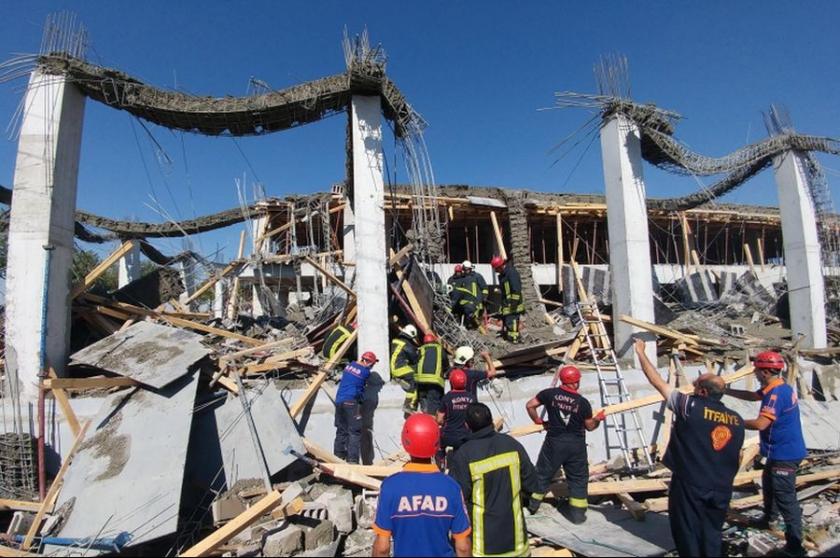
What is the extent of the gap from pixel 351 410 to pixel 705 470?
427cm

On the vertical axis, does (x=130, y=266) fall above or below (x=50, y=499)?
above

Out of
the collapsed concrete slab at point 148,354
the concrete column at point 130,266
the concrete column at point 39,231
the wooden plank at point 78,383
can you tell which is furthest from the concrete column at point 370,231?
the concrete column at point 130,266

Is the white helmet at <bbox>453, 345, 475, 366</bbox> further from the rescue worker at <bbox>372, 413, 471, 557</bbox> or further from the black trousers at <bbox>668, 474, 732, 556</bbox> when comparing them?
the rescue worker at <bbox>372, 413, 471, 557</bbox>

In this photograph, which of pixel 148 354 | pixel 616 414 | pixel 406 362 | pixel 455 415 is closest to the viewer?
pixel 455 415

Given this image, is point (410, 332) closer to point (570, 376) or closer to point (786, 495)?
point (570, 376)

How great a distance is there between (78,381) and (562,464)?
243 inches

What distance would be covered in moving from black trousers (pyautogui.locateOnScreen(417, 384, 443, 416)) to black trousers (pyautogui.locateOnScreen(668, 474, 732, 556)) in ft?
11.6

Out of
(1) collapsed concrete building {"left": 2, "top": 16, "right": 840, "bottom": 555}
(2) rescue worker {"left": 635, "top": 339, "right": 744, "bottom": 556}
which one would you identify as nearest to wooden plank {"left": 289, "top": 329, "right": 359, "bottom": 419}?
(1) collapsed concrete building {"left": 2, "top": 16, "right": 840, "bottom": 555}

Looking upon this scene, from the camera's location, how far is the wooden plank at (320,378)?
6.72 m

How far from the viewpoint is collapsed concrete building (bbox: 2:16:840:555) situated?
5.21 meters

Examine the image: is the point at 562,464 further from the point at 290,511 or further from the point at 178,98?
the point at 178,98

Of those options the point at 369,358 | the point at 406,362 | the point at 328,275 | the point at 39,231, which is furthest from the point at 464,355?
the point at 39,231

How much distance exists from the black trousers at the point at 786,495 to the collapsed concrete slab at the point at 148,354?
22.3 feet

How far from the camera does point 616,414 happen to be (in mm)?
7535
